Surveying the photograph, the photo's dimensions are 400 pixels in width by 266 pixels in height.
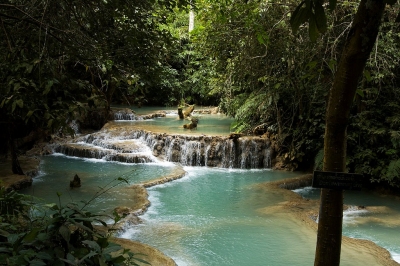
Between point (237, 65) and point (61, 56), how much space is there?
6.66m

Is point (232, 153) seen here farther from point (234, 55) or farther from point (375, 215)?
point (375, 215)

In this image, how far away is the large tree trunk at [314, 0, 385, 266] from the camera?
6.40 ft

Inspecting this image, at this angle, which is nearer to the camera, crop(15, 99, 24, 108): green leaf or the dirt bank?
crop(15, 99, 24, 108): green leaf

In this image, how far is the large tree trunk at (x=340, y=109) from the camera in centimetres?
195

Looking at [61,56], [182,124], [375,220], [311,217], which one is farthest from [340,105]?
[182,124]

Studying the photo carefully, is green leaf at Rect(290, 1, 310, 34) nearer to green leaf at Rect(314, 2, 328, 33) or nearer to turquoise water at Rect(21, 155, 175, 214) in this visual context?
green leaf at Rect(314, 2, 328, 33)

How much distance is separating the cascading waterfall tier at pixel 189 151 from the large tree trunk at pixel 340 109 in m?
9.59

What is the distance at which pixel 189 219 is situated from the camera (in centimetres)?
723

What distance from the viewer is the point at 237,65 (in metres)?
9.87

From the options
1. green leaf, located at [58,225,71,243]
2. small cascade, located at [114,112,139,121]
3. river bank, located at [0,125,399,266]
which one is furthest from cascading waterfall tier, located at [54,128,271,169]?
green leaf, located at [58,225,71,243]

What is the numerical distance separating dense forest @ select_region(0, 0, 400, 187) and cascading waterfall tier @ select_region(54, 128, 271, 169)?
0.74 metres

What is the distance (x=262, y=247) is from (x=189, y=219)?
1717 mm

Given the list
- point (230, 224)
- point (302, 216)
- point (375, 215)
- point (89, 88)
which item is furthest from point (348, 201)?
point (89, 88)

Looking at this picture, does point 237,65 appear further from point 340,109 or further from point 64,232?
point 64,232
